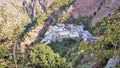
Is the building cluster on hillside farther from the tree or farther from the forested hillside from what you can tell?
the tree

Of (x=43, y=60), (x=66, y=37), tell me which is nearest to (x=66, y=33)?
(x=66, y=37)

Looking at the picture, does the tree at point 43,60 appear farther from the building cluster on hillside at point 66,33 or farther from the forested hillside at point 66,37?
the building cluster on hillside at point 66,33

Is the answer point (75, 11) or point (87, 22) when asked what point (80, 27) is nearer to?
point (87, 22)

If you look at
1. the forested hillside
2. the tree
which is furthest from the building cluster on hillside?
the tree

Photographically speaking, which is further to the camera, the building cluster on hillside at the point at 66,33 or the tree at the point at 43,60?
the building cluster on hillside at the point at 66,33

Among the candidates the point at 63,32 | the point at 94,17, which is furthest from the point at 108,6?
the point at 63,32

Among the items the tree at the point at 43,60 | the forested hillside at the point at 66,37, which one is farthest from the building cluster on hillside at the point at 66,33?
the tree at the point at 43,60

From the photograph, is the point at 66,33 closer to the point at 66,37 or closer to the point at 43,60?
the point at 66,37

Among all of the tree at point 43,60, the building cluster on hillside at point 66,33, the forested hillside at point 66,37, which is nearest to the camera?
the forested hillside at point 66,37
